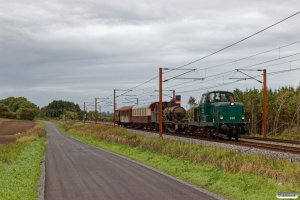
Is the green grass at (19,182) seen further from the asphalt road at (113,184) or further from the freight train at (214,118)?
the freight train at (214,118)

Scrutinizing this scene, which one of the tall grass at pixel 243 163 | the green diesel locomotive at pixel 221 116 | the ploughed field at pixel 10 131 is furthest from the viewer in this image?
the ploughed field at pixel 10 131

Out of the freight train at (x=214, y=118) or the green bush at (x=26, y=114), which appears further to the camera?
the green bush at (x=26, y=114)

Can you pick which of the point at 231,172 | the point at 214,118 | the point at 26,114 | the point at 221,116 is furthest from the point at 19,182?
the point at 26,114

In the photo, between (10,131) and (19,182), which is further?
(10,131)

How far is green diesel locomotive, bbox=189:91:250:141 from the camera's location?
3478cm

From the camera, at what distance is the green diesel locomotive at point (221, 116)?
34.8 meters

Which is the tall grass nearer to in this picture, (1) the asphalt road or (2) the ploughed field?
(1) the asphalt road

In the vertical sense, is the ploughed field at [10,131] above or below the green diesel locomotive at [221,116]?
below

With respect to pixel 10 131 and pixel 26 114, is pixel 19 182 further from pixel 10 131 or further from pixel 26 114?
pixel 26 114

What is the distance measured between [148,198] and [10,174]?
27.3 ft

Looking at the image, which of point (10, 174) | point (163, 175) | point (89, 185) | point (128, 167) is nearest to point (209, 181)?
point (163, 175)

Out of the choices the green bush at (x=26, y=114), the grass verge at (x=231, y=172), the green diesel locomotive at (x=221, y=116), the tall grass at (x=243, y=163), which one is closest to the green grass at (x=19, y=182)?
the grass verge at (x=231, y=172)

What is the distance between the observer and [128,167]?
68.0 ft

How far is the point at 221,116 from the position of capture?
114 ft
